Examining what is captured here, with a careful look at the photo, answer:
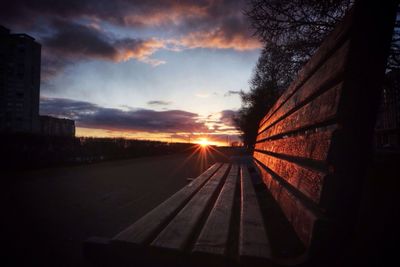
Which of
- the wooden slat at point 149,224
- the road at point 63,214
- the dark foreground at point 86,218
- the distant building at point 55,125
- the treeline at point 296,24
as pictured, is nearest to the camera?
the wooden slat at point 149,224

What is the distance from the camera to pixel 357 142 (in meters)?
0.99

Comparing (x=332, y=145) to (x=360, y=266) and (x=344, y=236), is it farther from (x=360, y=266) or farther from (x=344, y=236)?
Answer: (x=360, y=266)

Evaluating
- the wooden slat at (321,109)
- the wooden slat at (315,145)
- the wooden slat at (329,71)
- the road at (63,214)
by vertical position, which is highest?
the wooden slat at (329,71)

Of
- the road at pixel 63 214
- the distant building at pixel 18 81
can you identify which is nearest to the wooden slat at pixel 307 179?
the road at pixel 63 214

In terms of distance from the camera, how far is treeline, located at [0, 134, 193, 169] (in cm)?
947

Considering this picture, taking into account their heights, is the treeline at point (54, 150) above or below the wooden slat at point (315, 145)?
below

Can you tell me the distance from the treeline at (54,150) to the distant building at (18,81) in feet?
96.4

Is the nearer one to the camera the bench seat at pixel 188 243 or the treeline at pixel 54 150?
the bench seat at pixel 188 243

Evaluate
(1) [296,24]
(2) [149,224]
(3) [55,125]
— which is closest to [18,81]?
(3) [55,125]

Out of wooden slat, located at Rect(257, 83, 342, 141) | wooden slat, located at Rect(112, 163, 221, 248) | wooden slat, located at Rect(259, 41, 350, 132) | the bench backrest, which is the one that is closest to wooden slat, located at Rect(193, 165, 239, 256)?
wooden slat, located at Rect(112, 163, 221, 248)

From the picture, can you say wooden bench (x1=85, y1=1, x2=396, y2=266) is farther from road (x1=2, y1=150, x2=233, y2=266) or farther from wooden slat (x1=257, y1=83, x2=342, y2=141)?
road (x1=2, y1=150, x2=233, y2=266)

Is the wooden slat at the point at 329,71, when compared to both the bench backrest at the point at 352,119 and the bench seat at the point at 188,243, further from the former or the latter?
the bench seat at the point at 188,243

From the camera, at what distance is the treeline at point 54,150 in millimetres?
9469

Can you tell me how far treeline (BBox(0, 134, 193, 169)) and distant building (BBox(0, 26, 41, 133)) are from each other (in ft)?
96.4
